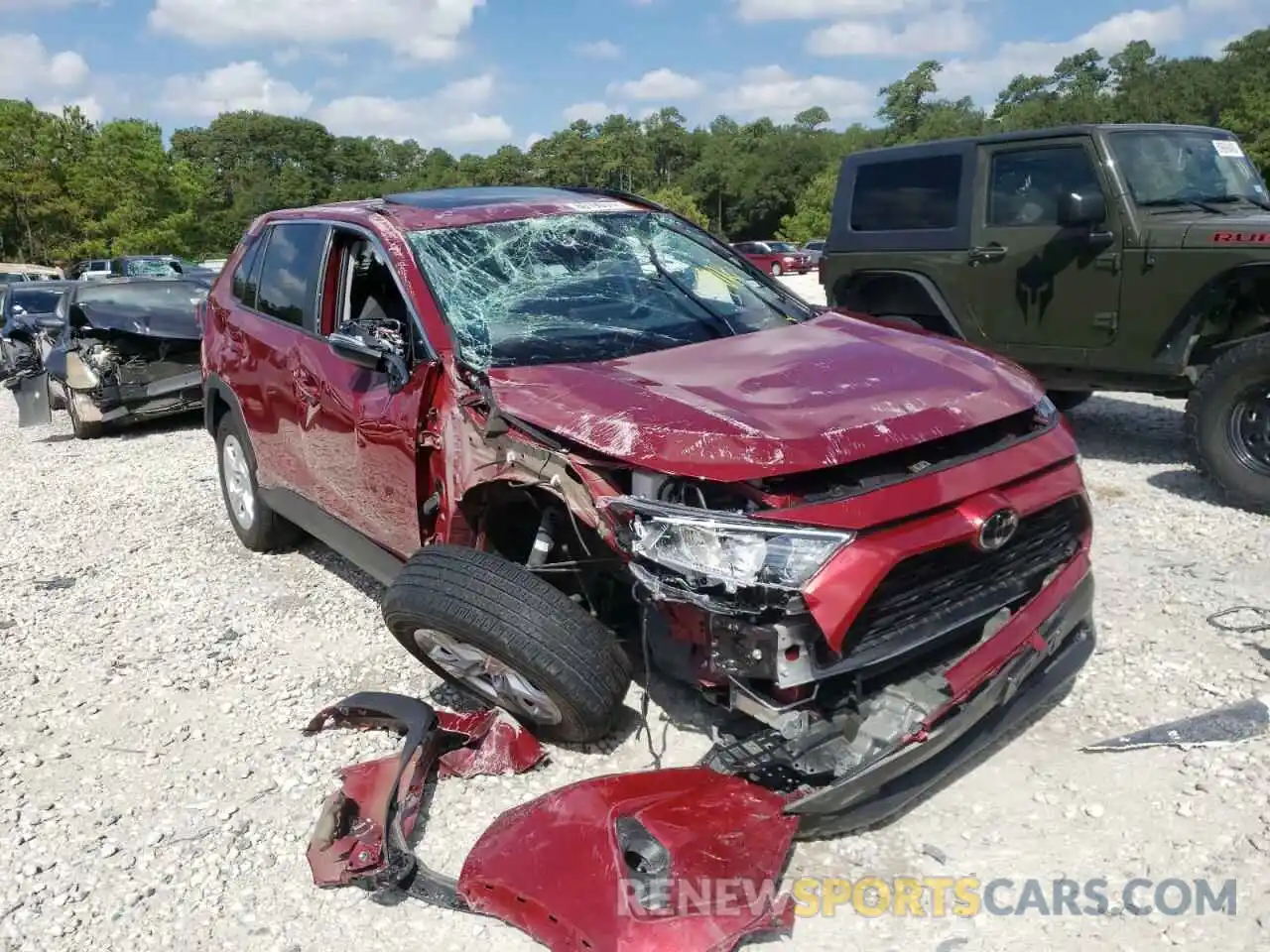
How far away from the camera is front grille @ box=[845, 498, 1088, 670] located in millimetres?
2721

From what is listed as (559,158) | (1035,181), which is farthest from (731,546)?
(559,158)

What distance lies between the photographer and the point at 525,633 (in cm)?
303

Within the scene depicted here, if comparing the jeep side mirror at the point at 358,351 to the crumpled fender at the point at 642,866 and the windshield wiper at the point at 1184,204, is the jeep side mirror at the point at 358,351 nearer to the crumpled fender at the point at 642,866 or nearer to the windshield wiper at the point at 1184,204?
the crumpled fender at the point at 642,866

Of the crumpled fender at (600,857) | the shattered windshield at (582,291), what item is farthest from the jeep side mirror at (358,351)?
the crumpled fender at (600,857)

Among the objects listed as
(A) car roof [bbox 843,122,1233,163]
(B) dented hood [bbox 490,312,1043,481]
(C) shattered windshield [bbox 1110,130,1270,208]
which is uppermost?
(A) car roof [bbox 843,122,1233,163]

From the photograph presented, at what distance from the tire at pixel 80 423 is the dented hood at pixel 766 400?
27.8 feet

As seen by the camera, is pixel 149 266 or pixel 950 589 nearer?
pixel 950 589

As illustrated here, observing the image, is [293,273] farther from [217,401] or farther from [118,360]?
[118,360]

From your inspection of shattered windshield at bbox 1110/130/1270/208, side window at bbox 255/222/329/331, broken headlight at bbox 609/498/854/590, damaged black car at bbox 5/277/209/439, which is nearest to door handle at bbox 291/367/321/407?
side window at bbox 255/222/329/331

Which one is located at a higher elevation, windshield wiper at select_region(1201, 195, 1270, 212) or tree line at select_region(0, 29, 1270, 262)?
tree line at select_region(0, 29, 1270, 262)

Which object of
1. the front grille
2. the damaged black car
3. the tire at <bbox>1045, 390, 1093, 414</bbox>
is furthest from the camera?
the damaged black car

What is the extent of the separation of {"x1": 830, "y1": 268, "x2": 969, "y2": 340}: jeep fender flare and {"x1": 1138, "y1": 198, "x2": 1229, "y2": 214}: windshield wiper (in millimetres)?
1368

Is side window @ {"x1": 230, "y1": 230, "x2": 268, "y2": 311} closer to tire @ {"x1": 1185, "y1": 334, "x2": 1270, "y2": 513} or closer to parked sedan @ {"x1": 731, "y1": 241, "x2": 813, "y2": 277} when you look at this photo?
tire @ {"x1": 1185, "y1": 334, "x2": 1270, "y2": 513}

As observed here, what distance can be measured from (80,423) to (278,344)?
270 inches
